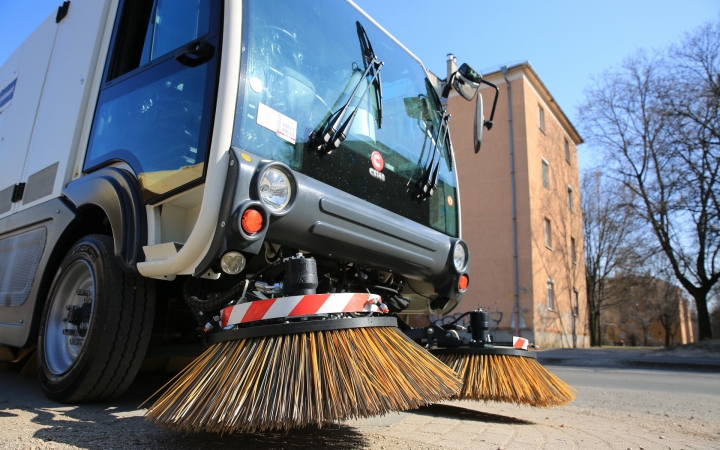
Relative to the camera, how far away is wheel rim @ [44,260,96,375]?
9.36 feet

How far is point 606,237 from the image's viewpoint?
1268 inches

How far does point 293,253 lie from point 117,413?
4.02ft

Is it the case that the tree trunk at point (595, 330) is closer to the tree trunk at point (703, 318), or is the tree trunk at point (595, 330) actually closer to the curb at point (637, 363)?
the tree trunk at point (703, 318)

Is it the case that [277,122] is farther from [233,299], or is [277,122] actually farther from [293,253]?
[233,299]

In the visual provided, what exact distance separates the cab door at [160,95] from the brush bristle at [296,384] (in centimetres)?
90

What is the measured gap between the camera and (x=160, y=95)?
281cm

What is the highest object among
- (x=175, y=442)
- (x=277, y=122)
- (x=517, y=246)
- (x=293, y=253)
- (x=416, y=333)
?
(x=517, y=246)

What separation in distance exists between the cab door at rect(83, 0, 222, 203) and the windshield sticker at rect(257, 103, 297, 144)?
0.24 m

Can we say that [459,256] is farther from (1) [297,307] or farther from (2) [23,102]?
(2) [23,102]

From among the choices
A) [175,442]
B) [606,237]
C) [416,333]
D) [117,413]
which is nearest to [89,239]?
[117,413]

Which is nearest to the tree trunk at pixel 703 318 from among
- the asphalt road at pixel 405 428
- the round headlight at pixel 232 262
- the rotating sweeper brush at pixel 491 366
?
the asphalt road at pixel 405 428

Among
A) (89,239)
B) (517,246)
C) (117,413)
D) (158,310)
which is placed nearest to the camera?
(117,413)

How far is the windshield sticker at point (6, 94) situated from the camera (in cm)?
460

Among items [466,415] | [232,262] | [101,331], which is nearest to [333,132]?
[232,262]
